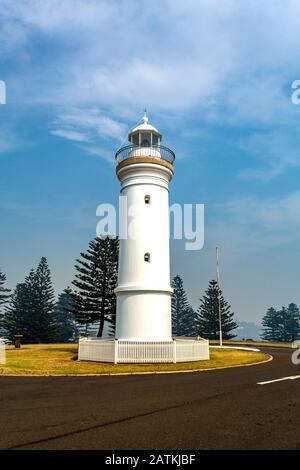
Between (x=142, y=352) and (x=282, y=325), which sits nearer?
(x=142, y=352)

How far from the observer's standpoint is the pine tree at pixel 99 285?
48.5 m

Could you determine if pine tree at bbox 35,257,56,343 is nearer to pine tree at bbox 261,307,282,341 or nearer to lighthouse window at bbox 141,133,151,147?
lighthouse window at bbox 141,133,151,147

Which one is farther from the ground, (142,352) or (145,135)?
(145,135)

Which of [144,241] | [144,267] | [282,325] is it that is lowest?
[282,325]

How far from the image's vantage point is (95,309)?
159 ft

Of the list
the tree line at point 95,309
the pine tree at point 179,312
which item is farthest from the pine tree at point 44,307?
the pine tree at point 179,312

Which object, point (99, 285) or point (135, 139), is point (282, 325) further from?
point (135, 139)

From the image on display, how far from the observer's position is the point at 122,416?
8039 mm

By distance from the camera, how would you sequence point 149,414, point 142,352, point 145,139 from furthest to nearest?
point 145,139 < point 142,352 < point 149,414

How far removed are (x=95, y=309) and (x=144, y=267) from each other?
2906 centimetres

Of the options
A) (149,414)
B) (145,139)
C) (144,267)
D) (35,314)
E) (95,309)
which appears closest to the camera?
(149,414)

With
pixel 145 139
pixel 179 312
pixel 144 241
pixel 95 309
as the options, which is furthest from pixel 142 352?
pixel 179 312

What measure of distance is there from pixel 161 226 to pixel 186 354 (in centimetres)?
773

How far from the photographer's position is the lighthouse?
68.4ft
